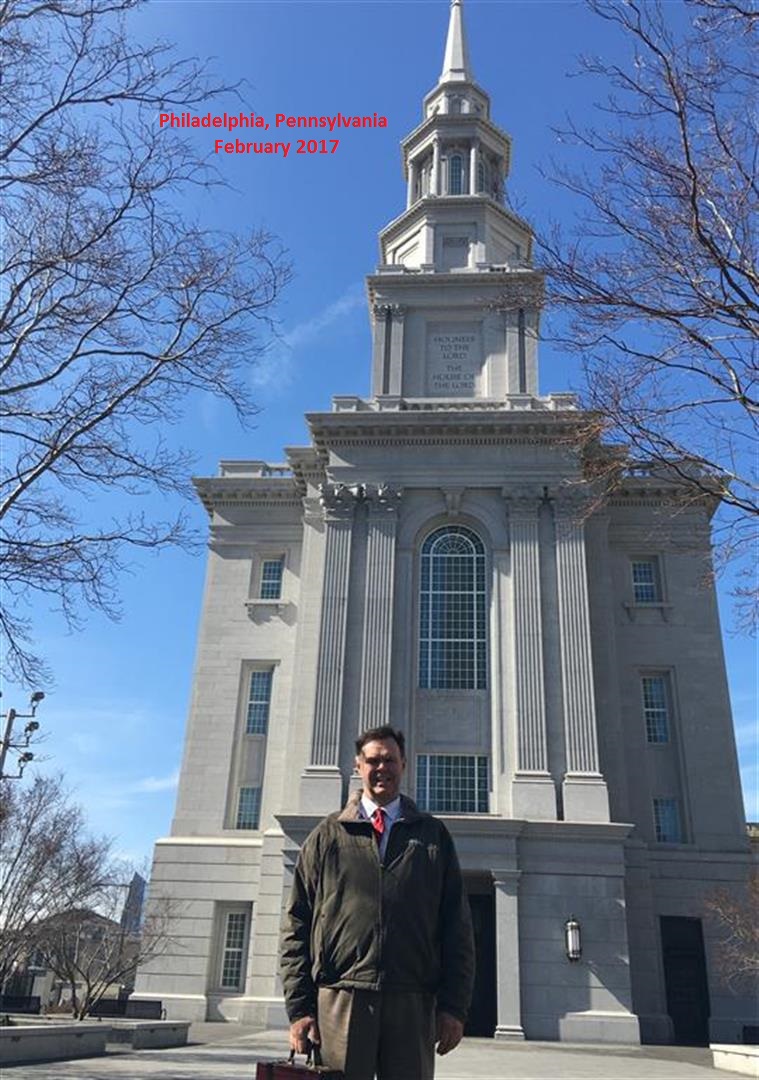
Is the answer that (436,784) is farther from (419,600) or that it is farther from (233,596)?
(233,596)

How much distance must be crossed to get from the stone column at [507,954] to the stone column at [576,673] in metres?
2.50

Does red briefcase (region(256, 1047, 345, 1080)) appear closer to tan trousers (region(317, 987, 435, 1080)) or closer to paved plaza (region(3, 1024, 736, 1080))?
tan trousers (region(317, 987, 435, 1080))

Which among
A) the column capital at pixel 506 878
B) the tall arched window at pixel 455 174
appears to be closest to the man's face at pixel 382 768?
the column capital at pixel 506 878

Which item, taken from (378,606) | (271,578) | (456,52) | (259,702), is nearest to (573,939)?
(378,606)

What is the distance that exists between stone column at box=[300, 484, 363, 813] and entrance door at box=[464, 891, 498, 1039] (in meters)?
5.29

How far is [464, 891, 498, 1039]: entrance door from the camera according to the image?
2316cm

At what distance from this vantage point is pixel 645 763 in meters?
28.5

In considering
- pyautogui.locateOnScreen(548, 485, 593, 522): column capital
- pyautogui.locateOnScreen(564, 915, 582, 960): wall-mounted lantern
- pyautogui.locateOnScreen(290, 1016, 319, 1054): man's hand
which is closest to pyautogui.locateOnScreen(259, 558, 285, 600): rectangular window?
pyautogui.locateOnScreen(548, 485, 593, 522): column capital

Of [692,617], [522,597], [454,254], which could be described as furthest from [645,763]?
[454,254]

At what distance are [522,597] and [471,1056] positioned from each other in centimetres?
1272

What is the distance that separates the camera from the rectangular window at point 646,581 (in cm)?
3116

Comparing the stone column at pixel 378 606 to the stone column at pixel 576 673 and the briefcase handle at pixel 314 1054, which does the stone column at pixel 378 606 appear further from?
the briefcase handle at pixel 314 1054

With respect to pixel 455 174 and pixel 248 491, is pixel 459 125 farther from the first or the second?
pixel 248 491

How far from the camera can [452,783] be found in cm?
2523
